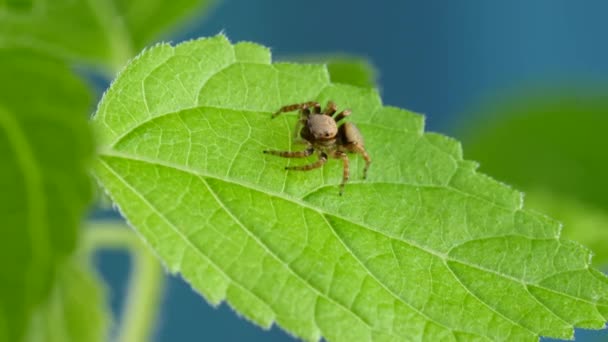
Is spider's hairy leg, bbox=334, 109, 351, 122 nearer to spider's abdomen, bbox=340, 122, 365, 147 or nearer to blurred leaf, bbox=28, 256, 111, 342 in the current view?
spider's abdomen, bbox=340, 122, 365, 147

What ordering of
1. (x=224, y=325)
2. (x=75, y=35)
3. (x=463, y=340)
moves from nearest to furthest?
(x=463, y=340) < (x=75, y=35) < (x=224, y=325)

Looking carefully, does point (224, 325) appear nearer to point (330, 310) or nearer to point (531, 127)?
point (531, 127)

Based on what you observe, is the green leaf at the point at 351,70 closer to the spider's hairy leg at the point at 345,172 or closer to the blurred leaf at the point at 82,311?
the spider's hairy leg at the point at 345,172

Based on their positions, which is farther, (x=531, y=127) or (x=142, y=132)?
(x=531, y=127)

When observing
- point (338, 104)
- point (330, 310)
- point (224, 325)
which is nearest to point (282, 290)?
point (330, 310)

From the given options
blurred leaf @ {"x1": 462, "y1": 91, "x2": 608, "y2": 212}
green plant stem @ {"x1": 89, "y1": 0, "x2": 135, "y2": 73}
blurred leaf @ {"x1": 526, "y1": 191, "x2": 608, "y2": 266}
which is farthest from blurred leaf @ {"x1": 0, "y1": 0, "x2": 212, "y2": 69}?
blurred leaf @ {"x1": 462, "y1": 91, "x2": 608, "y2": 212}

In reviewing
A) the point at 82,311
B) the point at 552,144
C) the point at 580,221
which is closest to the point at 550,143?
the point at 552,144
